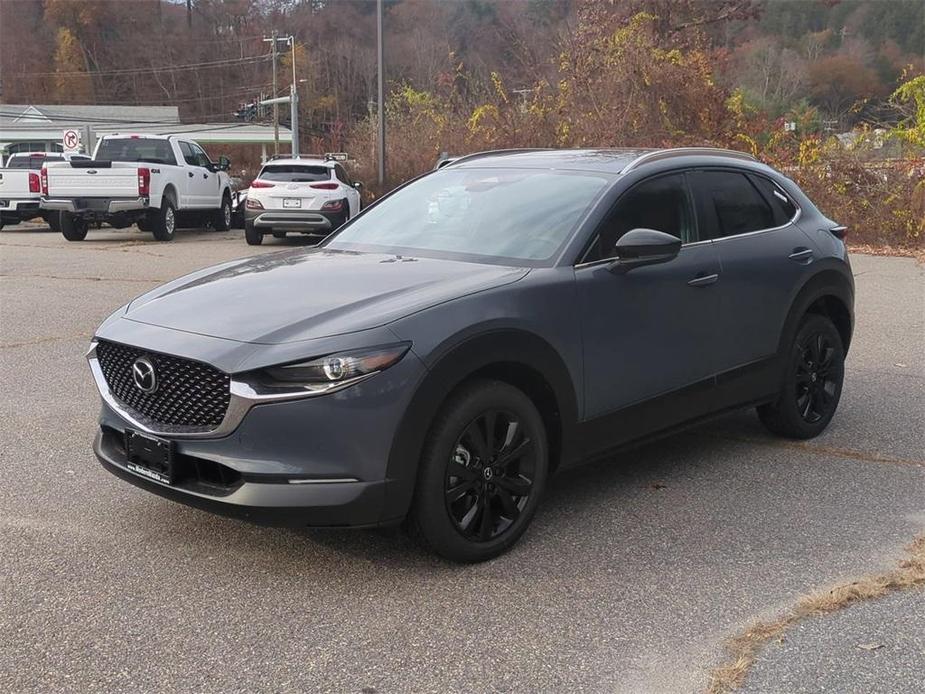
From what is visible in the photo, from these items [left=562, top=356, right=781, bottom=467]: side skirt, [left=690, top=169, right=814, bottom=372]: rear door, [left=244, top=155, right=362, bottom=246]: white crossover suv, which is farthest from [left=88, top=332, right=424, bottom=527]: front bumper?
[left=244, top=155, right=362, bottom=246]: white crossover suv

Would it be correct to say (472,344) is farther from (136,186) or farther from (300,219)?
(136,186)

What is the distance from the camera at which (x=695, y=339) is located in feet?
15.4

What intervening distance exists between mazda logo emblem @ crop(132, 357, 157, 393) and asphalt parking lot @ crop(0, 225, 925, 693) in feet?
2.32

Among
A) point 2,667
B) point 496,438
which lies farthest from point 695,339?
point 2,667

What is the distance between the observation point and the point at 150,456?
3645 mm

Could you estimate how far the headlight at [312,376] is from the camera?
336 cm

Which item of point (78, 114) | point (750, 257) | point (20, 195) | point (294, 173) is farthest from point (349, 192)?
point (78, 114)

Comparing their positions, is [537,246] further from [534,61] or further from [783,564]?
[534,61]

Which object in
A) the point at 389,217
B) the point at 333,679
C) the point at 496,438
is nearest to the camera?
the point at 333,679

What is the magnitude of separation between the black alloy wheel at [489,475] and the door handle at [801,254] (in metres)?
2.32

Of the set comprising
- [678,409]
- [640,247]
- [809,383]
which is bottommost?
[809,383]

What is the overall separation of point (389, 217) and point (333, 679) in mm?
2822

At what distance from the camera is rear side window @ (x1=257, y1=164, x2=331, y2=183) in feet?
58.2

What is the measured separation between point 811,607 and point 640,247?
1.67 meters
